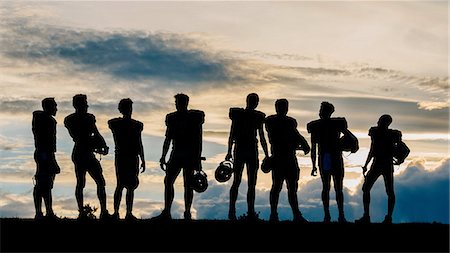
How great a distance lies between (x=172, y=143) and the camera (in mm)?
22516

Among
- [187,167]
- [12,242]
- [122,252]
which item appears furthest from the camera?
[187,167]

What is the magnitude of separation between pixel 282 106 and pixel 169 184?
3417mm

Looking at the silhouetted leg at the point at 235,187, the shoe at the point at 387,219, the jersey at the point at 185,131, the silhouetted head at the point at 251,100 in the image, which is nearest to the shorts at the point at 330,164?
the shoe at the point at 387,219

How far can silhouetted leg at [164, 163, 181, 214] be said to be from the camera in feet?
73.7

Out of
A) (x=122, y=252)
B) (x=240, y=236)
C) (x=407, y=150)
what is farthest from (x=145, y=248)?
(x=407, y=150)

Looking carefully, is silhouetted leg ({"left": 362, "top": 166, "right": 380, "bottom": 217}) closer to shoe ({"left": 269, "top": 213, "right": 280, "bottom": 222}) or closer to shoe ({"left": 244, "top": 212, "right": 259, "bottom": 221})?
shoe ({"left": 269, "top": 213, "right": 280, "bottom": 222})

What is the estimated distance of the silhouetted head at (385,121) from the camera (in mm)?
23292

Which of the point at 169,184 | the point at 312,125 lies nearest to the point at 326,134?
the point at 312,125

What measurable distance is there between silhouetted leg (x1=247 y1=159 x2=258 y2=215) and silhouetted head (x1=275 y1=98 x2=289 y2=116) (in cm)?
139

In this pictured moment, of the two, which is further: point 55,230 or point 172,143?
point 172,143

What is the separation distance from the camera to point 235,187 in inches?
890

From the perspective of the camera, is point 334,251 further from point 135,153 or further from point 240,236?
point 135,153

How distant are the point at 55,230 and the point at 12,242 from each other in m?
1.21

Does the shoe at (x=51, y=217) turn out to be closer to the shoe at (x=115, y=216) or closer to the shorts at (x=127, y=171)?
the shoe at (x=115, y=216)
